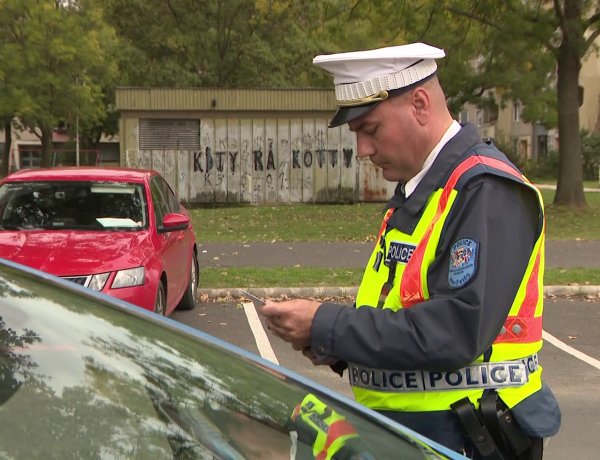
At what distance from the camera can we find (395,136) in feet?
5.98

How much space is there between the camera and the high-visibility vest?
5.68 feet

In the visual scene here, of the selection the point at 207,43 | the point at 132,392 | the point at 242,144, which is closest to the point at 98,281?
the point at 132,392

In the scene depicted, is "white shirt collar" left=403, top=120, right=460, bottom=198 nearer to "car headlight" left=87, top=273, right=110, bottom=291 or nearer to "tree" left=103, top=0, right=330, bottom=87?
"car headlight" left=87, top=273, right=110, bottom=291

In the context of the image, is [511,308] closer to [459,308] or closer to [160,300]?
[459,308]

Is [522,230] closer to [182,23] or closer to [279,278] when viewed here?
[279,278]

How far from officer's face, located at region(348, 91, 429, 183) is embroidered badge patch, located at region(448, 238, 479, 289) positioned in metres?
0.31

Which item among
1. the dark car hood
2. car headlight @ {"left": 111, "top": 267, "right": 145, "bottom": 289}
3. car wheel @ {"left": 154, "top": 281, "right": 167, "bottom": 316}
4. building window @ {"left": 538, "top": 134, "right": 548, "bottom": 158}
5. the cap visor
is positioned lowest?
car wheel @ {"left": 154, "top": 281, "right": 167, "bottom": 316}

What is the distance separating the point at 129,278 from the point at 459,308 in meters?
4.26

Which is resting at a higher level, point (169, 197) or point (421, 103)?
point (421, 103)

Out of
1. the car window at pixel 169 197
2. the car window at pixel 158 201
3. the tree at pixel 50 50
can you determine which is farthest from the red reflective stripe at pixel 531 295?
the tree at pixel 50 50

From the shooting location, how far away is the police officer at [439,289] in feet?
5.41

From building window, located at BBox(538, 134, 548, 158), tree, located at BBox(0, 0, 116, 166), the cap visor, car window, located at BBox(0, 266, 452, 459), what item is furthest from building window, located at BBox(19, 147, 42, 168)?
the cap visor

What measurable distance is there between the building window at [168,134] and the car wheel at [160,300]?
13597mm

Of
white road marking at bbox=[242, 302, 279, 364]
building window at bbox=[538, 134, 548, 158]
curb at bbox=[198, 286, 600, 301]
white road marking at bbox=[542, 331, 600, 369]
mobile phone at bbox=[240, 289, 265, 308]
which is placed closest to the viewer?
mobile phone at bbox=[240, 289, 265, 308]
